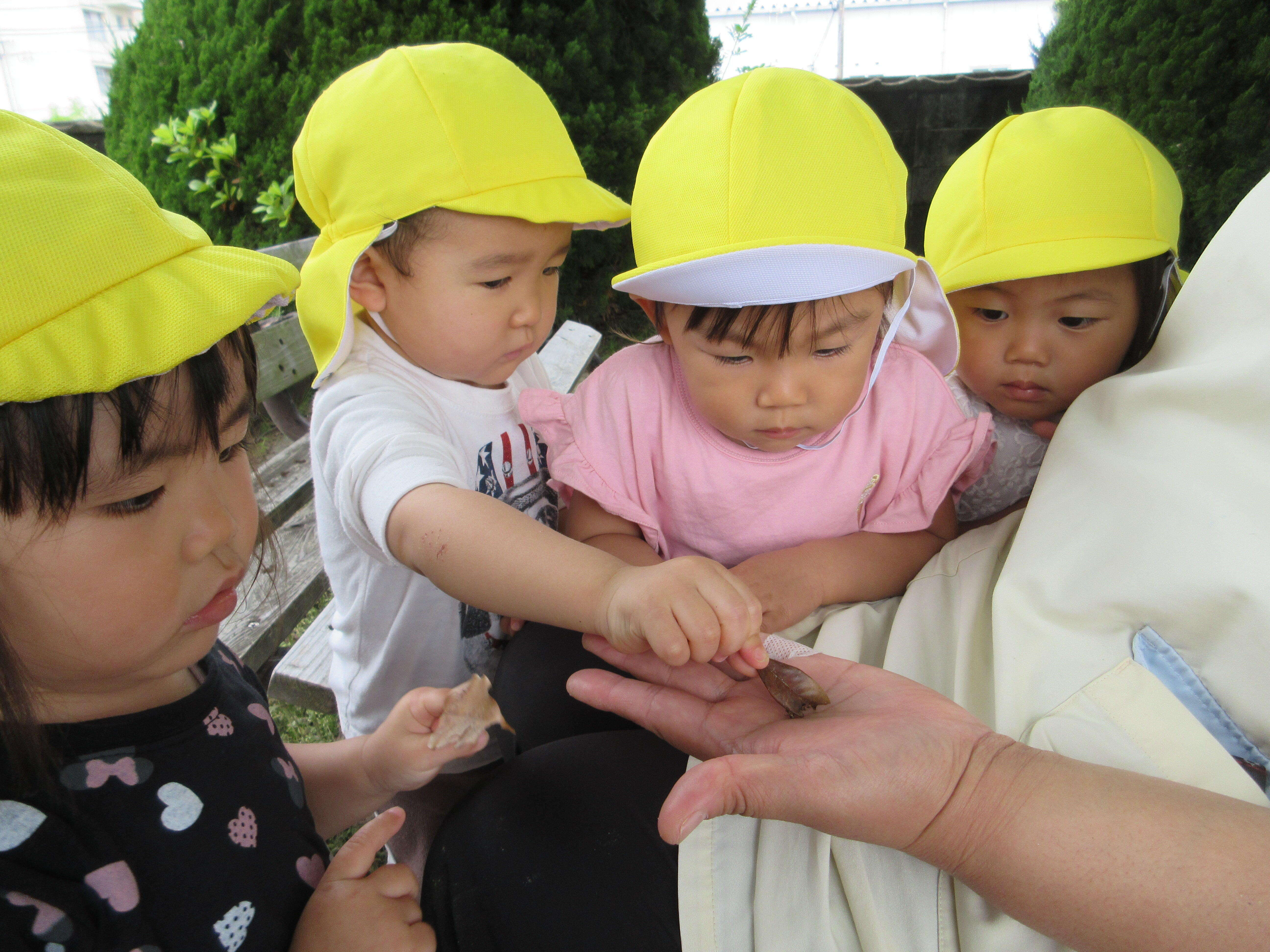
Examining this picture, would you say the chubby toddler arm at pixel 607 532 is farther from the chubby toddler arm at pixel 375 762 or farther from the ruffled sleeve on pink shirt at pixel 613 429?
the chubby toddler arm at pixel 375 762

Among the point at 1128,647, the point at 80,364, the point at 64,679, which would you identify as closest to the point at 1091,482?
the point at 1128,647

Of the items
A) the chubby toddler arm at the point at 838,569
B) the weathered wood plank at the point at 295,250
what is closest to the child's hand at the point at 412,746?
the chubby toddler arm at the point at 838,569

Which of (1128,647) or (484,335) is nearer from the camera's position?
(1128,647)

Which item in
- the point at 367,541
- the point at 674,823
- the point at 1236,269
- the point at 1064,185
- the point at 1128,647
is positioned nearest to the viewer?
the point at 674,823

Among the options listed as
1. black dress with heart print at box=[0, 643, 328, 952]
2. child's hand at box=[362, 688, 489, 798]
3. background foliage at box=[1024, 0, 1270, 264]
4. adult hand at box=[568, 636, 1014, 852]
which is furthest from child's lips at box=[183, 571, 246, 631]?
background foliage at box=[1024, 0, 1270, 264]

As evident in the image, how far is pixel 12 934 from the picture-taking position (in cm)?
83

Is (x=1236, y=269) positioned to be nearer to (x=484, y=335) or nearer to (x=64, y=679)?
(x=484, y=335)

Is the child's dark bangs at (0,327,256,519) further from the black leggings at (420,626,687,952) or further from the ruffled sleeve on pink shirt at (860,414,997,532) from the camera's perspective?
the ruffled sleeve on pink shirt at (860,414,997,532)

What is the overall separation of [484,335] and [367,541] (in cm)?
51

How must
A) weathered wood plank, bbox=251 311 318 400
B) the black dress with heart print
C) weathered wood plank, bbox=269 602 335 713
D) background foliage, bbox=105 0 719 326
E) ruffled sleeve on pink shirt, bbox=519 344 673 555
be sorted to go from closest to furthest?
the black dress with heart print, ruffled sleeve on pink shirt, bbox=519 344 673 555, weathered wood plank, bbox=269 602 335 713, weathered wood plank, bbox=251 311 318 400, background foliage, bbox=105 0 719 326

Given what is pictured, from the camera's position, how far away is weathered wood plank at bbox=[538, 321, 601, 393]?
333 cm

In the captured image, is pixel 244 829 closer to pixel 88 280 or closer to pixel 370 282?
pixel 88 280

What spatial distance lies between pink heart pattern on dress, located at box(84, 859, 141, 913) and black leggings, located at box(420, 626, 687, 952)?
0.41m

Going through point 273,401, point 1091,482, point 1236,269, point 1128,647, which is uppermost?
point 1236,269
